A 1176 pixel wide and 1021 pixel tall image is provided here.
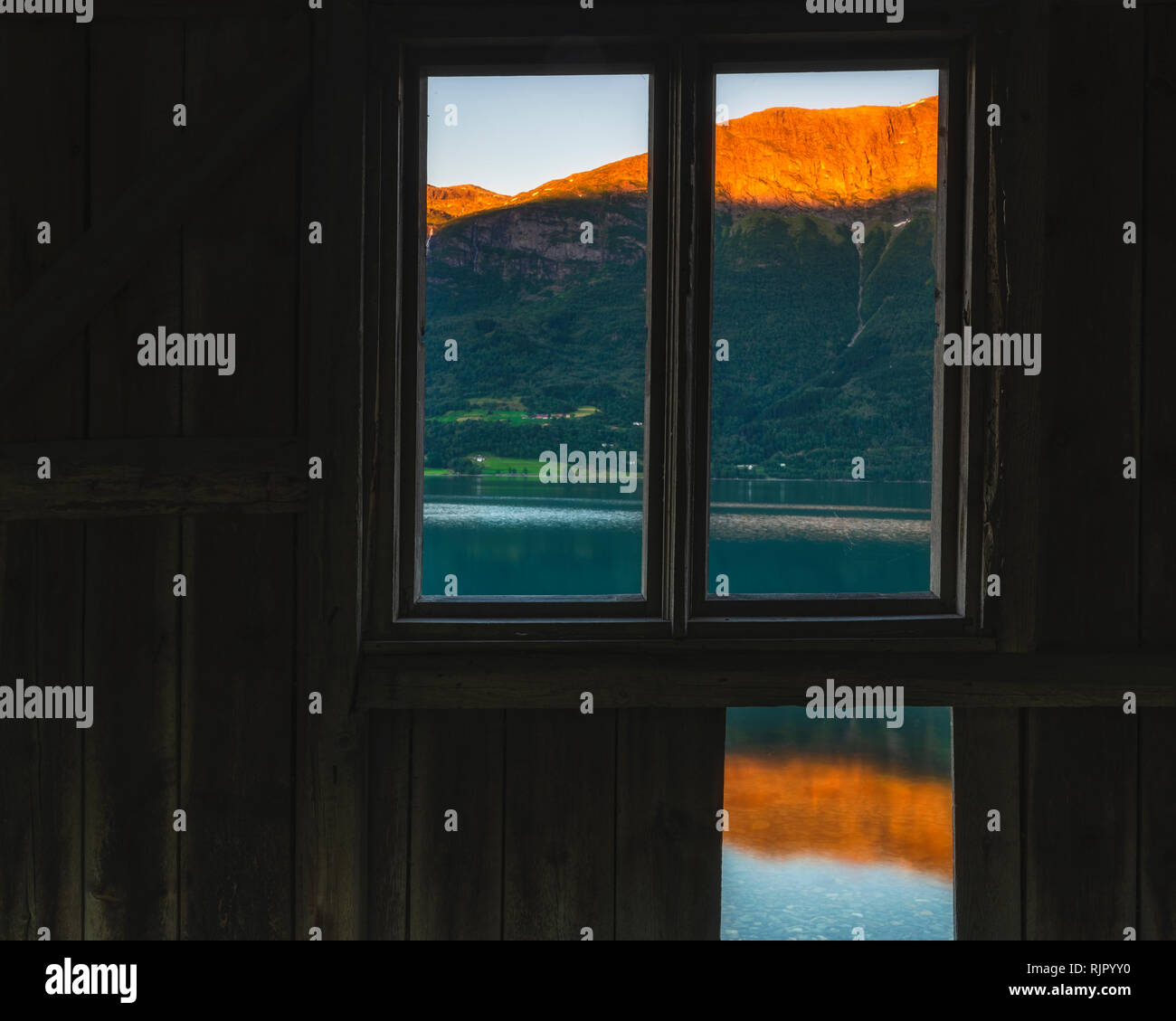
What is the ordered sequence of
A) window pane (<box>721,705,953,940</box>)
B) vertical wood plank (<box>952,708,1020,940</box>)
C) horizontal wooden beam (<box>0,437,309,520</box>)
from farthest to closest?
1. window pane (<box>721,705,953,940</box>)
2. vertical wood plank (<box>952,708,1020,940</box>)
3. horizontal wooden beam (<box>0,437,309,520</box>)

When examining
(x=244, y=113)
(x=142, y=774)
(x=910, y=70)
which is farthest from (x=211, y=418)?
(x=910, y=70)

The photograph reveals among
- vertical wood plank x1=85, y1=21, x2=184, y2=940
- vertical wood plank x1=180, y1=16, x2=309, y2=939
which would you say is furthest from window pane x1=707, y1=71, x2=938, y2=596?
vertical wood plank x1=85, y1=21, x2=184, y2=940

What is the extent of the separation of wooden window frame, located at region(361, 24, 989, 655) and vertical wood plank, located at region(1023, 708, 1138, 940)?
0.34m

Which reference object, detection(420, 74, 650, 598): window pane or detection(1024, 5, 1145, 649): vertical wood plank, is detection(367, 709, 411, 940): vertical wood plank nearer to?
detection(420, 74, 650, 598): window pane

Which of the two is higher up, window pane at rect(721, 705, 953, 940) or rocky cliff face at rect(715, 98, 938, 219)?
rocky cliff face at rect(715, 98, 938, 219)

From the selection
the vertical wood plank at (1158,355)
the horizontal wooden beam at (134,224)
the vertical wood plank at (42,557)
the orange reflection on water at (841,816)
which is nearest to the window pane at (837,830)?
the orange reflection on water at (841,816)

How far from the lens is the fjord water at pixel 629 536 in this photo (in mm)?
2314

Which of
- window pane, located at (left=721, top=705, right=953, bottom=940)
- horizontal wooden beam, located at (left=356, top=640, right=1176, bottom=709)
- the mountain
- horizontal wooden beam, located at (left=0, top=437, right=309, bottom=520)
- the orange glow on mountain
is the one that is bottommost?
A: window pane, located at (left=721, top=705, right=953, bottom=940)

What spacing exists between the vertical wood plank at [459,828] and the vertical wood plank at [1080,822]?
137 centimetres

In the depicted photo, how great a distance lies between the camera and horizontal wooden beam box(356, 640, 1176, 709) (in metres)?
2.20

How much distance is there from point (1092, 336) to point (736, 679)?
126 centimetres

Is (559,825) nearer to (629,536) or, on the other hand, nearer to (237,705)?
(629,536)

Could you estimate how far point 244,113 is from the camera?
2.15 metres

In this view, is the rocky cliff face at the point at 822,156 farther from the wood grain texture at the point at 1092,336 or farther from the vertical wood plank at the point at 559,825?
the vertical wood plank at the point at 559,825
